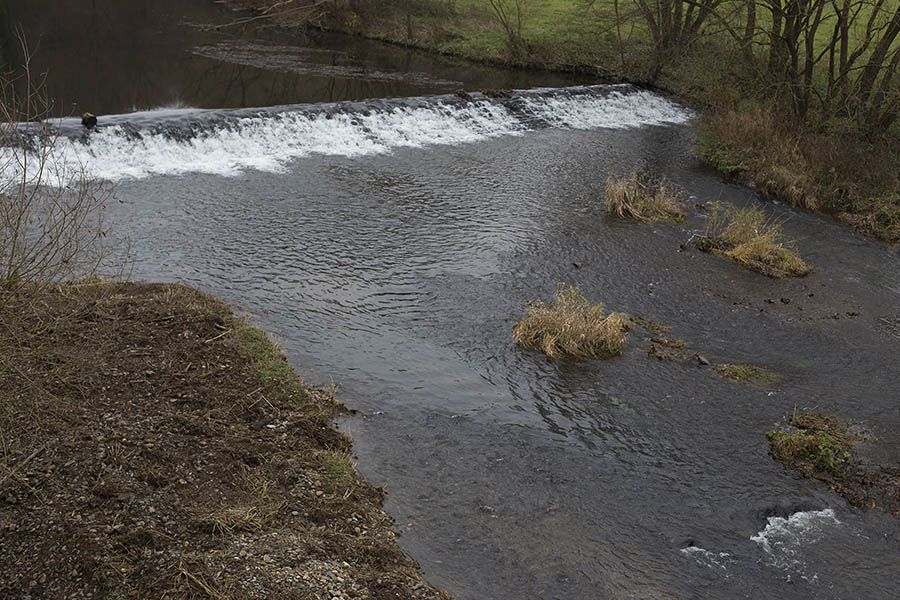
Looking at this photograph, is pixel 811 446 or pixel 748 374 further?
pixel 748 374

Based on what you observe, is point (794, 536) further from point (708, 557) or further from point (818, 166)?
point (818, 166)

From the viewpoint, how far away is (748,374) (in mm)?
11094

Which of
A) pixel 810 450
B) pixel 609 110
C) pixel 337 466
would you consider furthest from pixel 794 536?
pixel 609 110

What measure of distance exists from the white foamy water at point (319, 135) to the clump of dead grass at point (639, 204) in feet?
19.4

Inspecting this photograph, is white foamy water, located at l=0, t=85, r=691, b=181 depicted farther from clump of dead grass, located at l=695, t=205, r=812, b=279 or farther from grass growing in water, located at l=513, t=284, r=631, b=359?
clump of dead grass, located at l=695, t=205, r=812, b=279

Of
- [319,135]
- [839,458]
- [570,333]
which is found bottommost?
[839,458]

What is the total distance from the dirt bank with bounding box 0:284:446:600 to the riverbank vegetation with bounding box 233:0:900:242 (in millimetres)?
14505

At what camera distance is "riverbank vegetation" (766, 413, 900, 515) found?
28.8 feet

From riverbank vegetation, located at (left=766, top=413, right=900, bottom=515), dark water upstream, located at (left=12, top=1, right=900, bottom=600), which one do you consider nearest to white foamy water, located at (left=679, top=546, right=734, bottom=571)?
dark water upstream, located at (left=12, top=1, right=900, bottom=600)

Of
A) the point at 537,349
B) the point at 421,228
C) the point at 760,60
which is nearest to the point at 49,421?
the point at 537,349

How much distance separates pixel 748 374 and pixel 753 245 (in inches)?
186

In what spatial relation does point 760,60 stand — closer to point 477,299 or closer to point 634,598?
point 477,299

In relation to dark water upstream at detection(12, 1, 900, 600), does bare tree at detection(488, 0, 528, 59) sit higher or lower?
higher

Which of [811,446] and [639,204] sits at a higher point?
[639,204]
